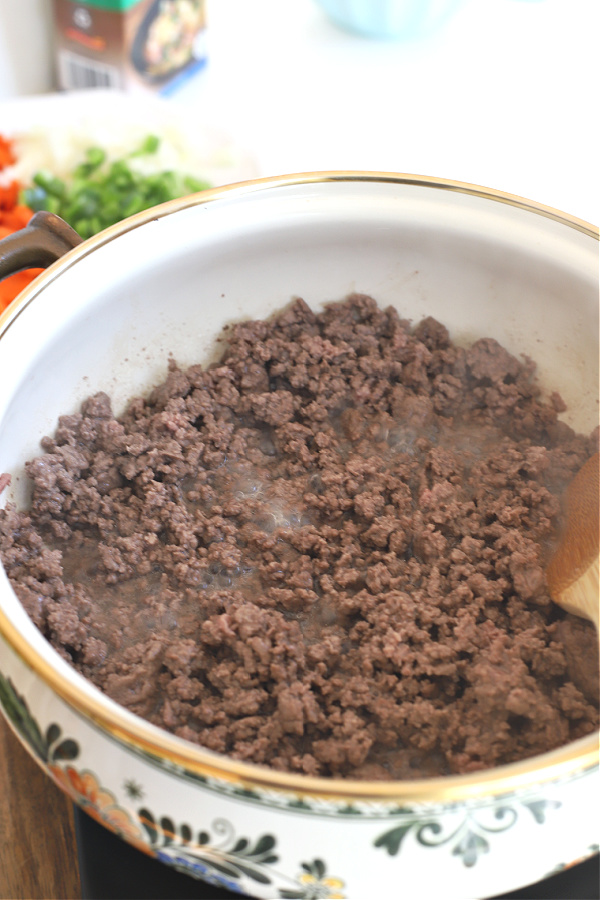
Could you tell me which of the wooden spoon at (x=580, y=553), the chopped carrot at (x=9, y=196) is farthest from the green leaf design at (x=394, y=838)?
the chopped carrot at (x=9, y=196)

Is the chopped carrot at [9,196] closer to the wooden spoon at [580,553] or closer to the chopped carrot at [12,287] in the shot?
the chopped carrot at [12,287]

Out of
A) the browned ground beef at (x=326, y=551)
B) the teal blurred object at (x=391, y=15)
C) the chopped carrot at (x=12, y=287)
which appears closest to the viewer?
the browned ground beef at (x=326, y=551)

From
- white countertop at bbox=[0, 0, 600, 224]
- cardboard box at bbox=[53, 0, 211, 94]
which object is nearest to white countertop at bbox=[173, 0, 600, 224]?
white countertop at bbox=[0, 0, 600, 224]

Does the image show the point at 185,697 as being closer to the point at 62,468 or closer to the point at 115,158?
the point at 62,468

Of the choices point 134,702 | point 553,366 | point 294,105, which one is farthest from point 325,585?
point 294,105

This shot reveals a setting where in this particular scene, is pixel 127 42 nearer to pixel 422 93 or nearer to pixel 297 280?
pixel 422 93
